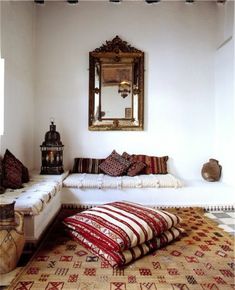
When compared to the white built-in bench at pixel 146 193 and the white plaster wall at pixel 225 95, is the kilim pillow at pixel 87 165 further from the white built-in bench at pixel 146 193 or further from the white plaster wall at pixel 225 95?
the white plaster wall at pixel 225 95

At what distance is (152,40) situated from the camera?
487cm

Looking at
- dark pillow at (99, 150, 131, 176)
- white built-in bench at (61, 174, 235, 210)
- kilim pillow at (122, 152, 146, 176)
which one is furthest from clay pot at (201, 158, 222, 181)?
dark pillow at (99, 150, 131, 176)

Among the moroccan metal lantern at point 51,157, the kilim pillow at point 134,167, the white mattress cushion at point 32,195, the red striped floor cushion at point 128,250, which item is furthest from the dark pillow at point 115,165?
the red striped floor cushion at point 128,250

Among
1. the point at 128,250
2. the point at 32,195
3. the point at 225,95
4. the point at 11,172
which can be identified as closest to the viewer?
→ the point at 128,250

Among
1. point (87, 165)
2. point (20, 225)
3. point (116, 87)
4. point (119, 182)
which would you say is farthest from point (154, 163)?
point (20, 225)

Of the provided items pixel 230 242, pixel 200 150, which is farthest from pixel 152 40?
pixel 230 242

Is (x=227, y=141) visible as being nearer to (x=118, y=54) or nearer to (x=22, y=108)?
(x=118, y=54)

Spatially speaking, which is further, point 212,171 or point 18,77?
point 212,171

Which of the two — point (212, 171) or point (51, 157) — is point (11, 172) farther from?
point (212, 171)

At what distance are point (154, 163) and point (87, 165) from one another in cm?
110

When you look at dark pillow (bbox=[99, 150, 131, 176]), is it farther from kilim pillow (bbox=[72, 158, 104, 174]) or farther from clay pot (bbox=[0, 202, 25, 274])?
clay pot (bbox=[0, 202, 25, 274])

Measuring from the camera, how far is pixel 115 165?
4.57 meters

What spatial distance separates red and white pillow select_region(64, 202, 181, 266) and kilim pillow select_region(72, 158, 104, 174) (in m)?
1.56

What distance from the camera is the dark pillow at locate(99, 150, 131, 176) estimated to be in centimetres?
448
